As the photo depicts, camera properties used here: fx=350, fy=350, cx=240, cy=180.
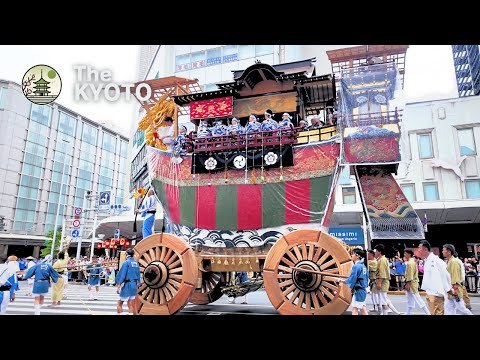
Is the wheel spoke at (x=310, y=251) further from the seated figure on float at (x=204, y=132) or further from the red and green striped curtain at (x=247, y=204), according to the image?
the seated figure on float at (x=204, y=132)

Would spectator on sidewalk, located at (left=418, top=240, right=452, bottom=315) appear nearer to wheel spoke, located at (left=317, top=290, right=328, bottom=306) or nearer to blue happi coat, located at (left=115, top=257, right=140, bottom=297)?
wheel spoke, located at (left=317, top=290, right=328, bottom=306)

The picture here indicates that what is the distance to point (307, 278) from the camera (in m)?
5.15

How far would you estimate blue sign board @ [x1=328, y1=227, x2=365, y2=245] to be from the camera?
41.1ft

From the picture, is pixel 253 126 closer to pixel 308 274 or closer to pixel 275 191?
pixel 275 191

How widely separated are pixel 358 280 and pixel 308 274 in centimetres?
77

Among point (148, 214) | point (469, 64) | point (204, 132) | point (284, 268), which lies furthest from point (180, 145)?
point (469, 64)

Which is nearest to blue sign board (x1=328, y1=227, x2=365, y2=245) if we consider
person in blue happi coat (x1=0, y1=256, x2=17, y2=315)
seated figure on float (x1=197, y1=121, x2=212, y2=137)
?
seated figure on float (x1=197, y1=121, x2=212, y2=137)

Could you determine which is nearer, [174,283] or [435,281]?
[435,281]

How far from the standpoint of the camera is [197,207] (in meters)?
6.55

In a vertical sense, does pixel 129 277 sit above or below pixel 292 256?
below
